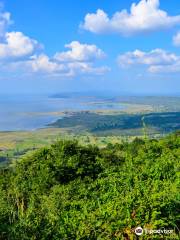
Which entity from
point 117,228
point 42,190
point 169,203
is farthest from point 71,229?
point 42,190

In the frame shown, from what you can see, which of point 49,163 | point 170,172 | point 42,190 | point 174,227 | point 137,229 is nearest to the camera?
point 137,229

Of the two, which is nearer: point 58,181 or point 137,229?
point 137,229

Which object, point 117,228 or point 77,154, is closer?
point 117,228

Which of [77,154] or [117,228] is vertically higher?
[117,228]

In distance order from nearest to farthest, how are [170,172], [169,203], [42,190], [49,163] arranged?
1. [169,203]
2. [170,172]
3. [42,190]
4. [49,163]

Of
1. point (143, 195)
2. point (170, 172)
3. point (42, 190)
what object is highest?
point (143, 195)

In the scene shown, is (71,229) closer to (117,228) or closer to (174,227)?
(117,228)

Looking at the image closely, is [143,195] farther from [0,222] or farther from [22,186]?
[22,186]

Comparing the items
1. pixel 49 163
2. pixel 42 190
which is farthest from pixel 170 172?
pixel 49 163

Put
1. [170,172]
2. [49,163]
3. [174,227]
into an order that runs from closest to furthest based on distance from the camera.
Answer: [174,227]
[170,172]
[49,163]
